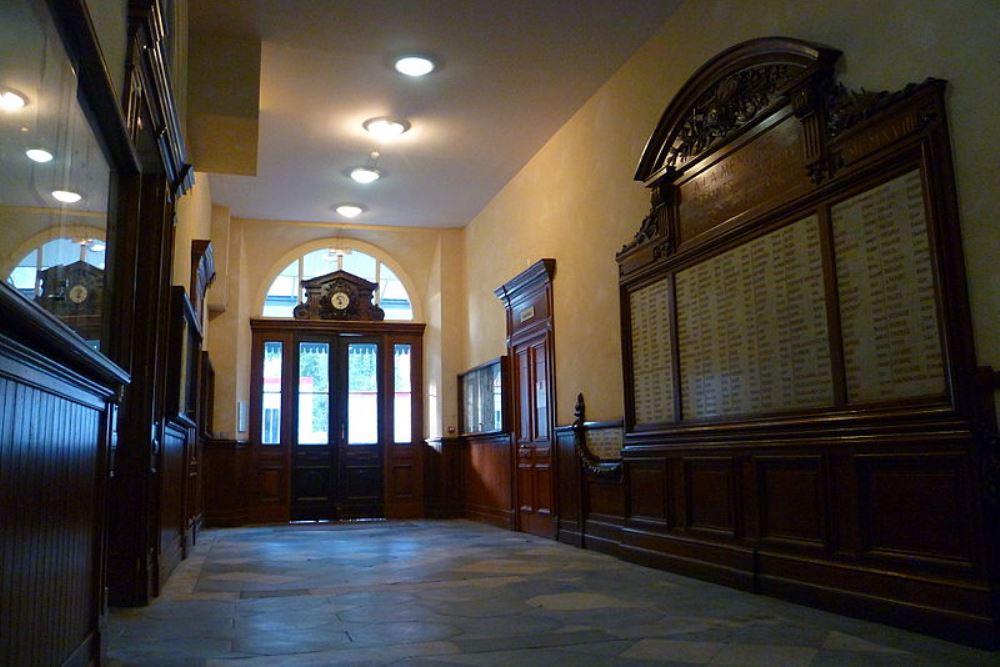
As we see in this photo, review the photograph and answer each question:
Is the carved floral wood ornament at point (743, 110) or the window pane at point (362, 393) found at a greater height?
the carved floral wood ornament at point (743, 110)

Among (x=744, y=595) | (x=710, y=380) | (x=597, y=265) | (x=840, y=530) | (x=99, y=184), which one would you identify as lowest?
(x=744, y=595)

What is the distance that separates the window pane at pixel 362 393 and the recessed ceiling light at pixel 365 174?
2759 mm

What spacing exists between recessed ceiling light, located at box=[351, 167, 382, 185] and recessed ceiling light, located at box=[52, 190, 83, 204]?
19.4 feet

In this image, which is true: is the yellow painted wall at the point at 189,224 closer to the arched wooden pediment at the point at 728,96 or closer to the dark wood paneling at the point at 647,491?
the arched wooden pediment at the point at 728,96

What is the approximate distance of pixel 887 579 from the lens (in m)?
3.47

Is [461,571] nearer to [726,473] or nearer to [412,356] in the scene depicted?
[726,473]

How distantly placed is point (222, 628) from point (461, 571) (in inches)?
78.2

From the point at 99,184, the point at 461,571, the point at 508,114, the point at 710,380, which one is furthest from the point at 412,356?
the point at 99,184

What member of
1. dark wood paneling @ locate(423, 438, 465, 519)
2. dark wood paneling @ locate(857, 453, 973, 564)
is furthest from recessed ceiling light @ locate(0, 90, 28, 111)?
dark wood paneling @ locate(423, 438, 465, 519)

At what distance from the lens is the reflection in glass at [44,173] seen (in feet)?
6.04

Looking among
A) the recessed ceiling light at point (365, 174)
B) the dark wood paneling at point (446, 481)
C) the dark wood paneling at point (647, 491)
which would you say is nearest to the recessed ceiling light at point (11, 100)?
the dark wood paneling at point (647, 491)

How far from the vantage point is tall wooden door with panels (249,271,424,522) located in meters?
10.3

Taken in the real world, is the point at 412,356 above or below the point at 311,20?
below

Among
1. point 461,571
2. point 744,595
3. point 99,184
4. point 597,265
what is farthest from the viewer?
point 597,265
